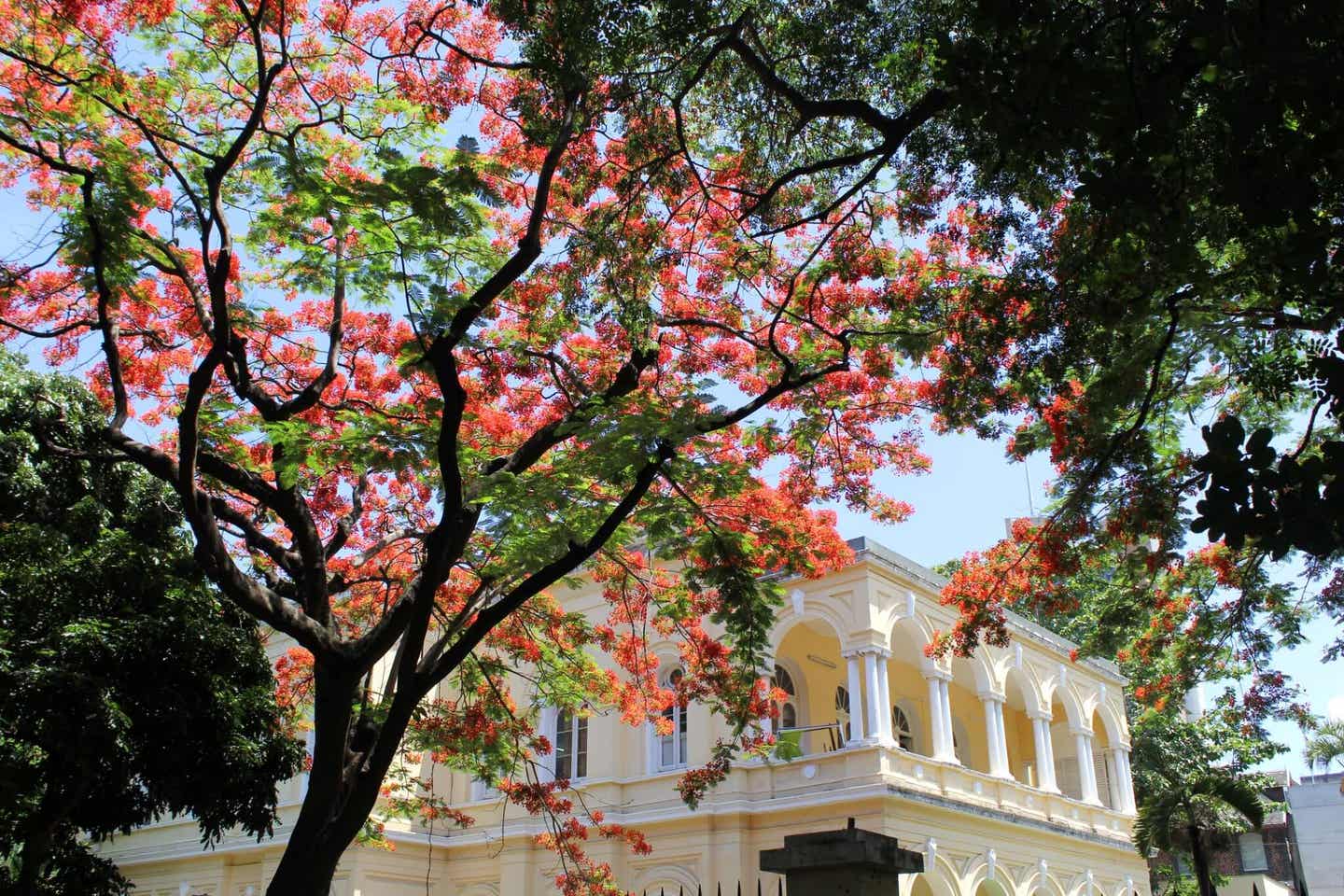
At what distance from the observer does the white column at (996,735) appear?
1866 cm

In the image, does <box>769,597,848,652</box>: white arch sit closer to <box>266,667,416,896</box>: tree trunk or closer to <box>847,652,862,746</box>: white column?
<box>847,652,862,746</box>: white column

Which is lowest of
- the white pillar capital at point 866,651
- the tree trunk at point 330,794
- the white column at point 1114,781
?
the tree trunk at point 330,794

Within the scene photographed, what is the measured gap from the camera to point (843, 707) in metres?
19.7

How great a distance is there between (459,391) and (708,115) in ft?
10.6

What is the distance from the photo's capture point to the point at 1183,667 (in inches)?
446

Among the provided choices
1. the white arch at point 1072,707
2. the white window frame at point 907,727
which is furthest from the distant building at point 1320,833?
the white window frame at point 907,727

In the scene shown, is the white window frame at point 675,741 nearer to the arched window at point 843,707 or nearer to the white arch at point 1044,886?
the arched window at point 843,707

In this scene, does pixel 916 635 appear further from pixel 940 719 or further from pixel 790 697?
pixel 790 697

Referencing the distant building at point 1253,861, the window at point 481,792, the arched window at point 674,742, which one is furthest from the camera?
the distant building at point 1253,861

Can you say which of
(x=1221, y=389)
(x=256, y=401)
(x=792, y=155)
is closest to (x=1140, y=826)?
(x=1221, y=389)

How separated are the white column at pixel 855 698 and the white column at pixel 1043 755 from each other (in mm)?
5968

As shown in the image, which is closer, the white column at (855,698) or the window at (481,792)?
the white column at (855,698)

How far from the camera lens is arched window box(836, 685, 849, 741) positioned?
63.6 feet

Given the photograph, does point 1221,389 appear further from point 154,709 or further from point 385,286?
point 154,709
